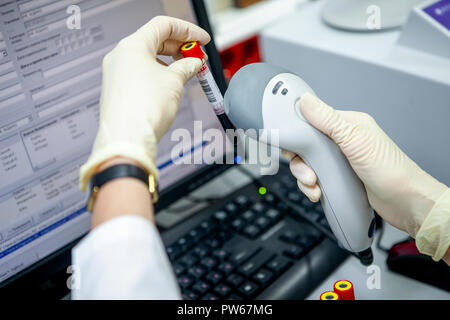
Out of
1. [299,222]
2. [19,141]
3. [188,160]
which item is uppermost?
[19,141]

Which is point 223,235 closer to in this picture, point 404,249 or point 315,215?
point 315,215

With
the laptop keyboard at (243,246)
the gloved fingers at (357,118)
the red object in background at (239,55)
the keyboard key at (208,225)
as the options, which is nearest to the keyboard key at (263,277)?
the laptop keyboard at (243,246)

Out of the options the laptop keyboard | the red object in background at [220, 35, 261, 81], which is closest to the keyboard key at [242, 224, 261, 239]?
the laptop keyboard

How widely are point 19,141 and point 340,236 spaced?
364 millimetres

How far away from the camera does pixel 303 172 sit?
50 centimetres

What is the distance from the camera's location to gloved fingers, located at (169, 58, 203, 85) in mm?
452

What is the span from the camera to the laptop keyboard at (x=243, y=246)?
55 cm

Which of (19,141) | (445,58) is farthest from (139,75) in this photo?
(445,58)

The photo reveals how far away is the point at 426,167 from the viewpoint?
0.60 metres

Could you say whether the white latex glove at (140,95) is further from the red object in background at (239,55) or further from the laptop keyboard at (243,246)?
the red object in background at (239,55)

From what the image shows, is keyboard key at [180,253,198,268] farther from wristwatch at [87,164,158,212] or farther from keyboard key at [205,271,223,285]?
wristwatch at [87,164,158,212]
